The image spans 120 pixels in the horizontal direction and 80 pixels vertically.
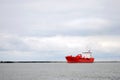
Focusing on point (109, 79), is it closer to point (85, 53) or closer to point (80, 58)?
point (80, 58)

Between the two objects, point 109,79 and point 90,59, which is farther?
point 90,59

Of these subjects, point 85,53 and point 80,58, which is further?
point 85,53

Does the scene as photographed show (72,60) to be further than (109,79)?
Yes

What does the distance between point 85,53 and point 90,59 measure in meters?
6.48

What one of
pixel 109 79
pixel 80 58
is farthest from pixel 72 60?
pixel 109 79

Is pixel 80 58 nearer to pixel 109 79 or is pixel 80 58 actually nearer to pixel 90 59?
pixel 90 59

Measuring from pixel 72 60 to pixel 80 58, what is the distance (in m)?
6.70

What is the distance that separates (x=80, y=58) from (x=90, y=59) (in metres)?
13.5

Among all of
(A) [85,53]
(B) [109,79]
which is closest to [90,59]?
(A) [85,53]

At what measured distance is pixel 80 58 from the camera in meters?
185

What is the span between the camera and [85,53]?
19900 cm

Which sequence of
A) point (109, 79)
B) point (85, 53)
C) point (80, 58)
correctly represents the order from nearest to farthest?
point (109, 79), point (80, 58), point (85, 53)

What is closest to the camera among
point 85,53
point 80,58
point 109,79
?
point 109,79

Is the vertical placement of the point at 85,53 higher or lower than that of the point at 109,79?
higher
